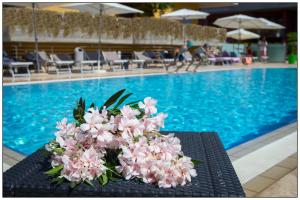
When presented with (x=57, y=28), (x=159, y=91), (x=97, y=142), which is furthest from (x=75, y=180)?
(x=57, y=28)

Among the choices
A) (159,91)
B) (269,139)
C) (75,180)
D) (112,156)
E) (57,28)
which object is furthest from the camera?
(57,28)

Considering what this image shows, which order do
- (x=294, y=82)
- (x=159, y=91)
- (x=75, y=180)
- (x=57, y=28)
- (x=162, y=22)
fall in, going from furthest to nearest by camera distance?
(x=162, y=22) < (x=57, y=28) < (x=294, y=82) < (x=159, y=91) < (x=75, y=180)

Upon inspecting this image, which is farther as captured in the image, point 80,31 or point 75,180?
point 80,31

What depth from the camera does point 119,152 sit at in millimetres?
1889

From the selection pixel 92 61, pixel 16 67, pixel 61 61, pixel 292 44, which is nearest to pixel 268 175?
pixel 16 67

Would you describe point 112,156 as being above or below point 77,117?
below

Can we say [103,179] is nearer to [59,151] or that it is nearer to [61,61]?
[59,151]

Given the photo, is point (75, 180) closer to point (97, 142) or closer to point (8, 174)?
point (97, 142)

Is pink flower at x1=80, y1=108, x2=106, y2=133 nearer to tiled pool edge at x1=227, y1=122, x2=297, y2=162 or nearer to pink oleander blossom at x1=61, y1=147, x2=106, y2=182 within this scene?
pink oleander blossom at x1=61, y1=147, x2=106, y2=182

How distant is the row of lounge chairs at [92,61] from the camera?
13.2m

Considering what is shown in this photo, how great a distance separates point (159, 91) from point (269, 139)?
6807 mm

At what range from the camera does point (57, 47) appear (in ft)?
55.8

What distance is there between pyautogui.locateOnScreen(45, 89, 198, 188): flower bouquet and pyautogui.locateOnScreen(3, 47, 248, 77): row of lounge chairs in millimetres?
11032

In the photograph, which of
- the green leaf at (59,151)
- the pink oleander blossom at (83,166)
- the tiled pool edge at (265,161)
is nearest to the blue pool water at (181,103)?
the tiled pool edge at (265,161)
